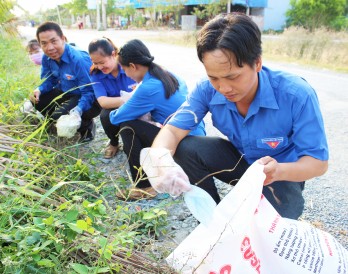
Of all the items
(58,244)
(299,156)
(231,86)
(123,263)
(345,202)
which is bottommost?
(345,202)

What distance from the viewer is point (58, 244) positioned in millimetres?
1109

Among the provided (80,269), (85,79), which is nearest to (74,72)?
(85,79)

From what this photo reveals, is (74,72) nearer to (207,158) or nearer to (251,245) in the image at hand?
(207,158)

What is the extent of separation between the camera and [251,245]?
1.19 meters

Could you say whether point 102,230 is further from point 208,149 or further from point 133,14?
point 133,14

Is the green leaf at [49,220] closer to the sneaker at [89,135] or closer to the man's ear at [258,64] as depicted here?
the man's ear at [258,64]

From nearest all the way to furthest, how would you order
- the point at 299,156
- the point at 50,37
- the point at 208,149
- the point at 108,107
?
1. the point at 299,156
2. the point at 208,149
3. the point at 108,107
4. the point at 50,37

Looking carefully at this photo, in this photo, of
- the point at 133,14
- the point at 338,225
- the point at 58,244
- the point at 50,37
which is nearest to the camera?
the point at 58,244

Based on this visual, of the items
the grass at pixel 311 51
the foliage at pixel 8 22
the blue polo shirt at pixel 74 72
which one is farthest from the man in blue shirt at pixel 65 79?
the grass at pixel 311 51

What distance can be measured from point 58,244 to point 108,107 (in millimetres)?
1697

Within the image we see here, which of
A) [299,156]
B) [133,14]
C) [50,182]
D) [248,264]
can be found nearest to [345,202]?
[299,156]

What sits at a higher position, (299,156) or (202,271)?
(299,156)

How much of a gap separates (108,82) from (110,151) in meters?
0.55

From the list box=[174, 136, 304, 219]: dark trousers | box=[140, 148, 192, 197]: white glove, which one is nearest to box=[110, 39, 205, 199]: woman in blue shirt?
box=[174, 136, 304, 219]: dark trousers
